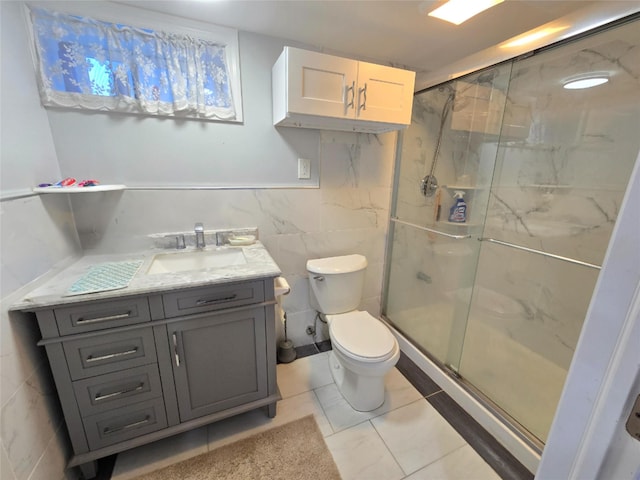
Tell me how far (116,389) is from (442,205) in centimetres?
204

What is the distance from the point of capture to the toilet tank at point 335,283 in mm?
1729

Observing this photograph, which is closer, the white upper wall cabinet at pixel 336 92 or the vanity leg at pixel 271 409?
the white upper wall cabinet at pixel 336 92

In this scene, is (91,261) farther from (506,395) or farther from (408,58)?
(506,395)

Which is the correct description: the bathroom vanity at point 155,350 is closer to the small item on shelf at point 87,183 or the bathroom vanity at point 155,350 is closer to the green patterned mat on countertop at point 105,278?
the green patterned mat on countertop at point 105,278

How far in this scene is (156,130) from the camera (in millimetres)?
1388

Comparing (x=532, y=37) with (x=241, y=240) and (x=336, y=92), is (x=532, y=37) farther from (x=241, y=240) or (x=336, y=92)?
(x=241, y=240)

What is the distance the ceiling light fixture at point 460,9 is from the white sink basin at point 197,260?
4.76 feet

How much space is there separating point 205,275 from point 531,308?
1856 mm

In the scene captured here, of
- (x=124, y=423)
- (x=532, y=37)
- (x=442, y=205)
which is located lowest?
(x=124, y=423)

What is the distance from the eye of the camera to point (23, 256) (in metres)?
0.98

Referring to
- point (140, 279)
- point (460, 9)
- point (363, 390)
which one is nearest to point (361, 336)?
point (363, 390)

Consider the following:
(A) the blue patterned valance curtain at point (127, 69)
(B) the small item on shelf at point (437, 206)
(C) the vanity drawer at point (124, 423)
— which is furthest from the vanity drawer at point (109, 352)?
(B) the small item on shelf at point (437, 206)

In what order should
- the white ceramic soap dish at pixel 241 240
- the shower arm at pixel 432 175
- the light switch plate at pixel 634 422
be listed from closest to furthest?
1. the light switch plate at pixel 634 422
2. the white ceramic soap dish at pixel 241 240
3. the shower arm at pixel 432 175

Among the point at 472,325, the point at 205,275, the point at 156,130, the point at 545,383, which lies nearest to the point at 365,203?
the point at 472,325
